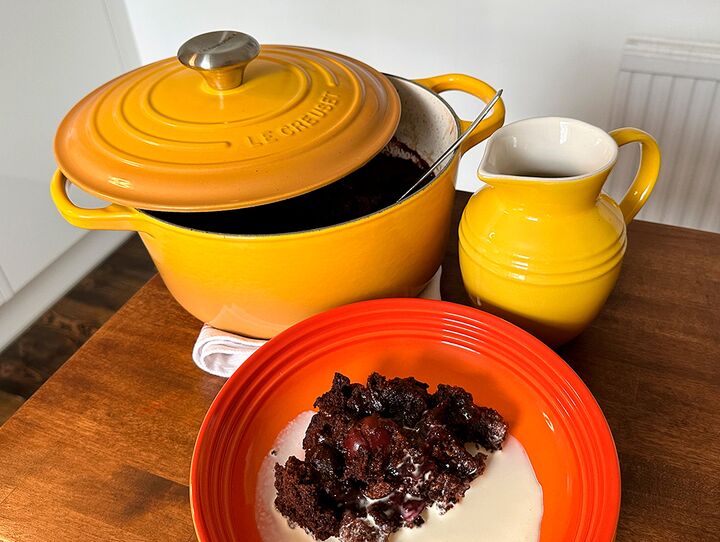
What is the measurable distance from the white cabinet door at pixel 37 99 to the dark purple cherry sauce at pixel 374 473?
120cm

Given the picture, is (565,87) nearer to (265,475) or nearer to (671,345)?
(671,345)

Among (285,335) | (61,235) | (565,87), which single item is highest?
(285,335)

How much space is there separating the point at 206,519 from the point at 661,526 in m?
0.36

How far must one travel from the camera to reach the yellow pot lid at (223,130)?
1.79ft

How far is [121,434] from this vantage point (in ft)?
2.03

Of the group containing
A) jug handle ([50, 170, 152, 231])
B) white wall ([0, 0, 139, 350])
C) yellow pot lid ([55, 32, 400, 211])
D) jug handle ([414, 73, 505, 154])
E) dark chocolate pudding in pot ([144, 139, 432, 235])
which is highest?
yellow pot lid ([55, 32, 400, 211])

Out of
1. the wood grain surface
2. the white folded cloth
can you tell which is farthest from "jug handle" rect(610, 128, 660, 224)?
the wood grain surface

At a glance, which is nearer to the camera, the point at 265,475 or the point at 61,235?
the point at 265,475

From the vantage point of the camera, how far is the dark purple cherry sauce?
1.62 feet

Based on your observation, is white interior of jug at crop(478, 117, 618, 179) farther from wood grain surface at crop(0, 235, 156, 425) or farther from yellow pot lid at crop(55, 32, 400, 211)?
wood grain surface at crop(0, 235, 156, 425)

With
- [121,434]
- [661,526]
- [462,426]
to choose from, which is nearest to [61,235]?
[121,434]

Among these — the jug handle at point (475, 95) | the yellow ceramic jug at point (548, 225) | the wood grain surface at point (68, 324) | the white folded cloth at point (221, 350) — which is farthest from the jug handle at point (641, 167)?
the wood grain surface at point (68, 324)

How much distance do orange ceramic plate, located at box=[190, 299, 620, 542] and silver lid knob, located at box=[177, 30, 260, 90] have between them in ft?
0.81

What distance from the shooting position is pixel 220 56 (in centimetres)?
59
